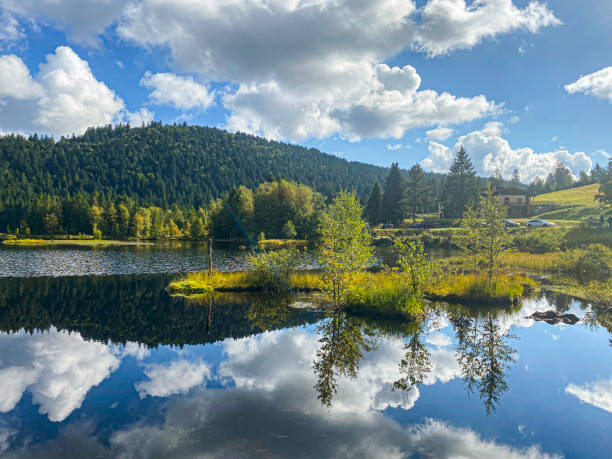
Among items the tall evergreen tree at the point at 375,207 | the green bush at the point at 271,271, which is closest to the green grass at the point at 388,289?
the green bush at the point at 271,271

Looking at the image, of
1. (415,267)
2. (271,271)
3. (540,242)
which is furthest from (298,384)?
(540,242)

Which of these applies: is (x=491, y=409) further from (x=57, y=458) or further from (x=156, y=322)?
(x=156, y=322)

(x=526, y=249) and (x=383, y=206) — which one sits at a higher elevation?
(x=383, y=206)

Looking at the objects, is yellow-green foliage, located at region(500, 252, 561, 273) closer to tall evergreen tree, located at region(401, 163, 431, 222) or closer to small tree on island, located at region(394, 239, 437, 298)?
small tree on island, located at region(394, 239, 437, 298)

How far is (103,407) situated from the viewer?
11312mm

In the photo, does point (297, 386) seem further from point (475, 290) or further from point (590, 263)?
point (590, 263)

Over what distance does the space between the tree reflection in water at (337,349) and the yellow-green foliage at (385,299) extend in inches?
52.6

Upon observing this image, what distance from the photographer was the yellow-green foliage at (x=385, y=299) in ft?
69.8

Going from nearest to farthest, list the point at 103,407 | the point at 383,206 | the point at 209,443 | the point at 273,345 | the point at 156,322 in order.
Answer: the point at 209,443 → the point at 103,407 → the point at 273,345 → the point at 156,322 → the point at 383,206

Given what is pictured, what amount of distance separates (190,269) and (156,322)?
25112 mm

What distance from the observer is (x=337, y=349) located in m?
16.5

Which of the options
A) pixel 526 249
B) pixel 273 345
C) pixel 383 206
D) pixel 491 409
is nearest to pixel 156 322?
pixel 273 345

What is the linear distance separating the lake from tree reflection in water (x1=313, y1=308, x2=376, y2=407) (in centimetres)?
9

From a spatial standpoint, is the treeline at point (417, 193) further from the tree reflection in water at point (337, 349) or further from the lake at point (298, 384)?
the tree reflection in water at point (337, 349)
